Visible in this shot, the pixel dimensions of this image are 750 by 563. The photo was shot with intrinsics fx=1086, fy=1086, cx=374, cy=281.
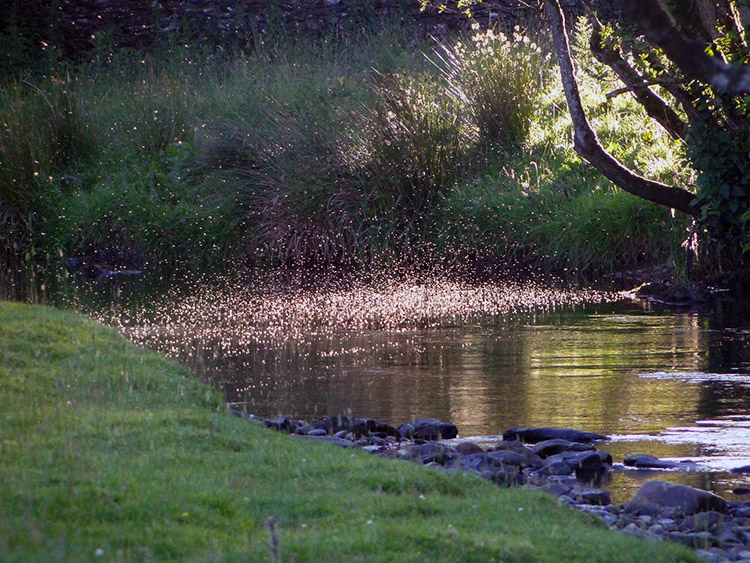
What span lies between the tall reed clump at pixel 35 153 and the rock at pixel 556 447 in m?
12.1

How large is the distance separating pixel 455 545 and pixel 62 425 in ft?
6.36

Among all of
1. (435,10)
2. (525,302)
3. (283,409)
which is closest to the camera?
(283,409)

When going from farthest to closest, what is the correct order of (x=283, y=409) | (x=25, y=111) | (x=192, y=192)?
(x=25, y=111)
(x=192, y=192)
(x=283, y=409)

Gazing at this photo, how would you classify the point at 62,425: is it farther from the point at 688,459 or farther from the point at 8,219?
the point at 8,219

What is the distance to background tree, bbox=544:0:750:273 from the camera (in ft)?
32.0

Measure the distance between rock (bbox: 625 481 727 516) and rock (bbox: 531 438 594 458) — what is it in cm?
92

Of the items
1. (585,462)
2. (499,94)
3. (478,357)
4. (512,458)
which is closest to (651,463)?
(585,462)

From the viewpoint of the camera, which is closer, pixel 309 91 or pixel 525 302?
pixel 525 302

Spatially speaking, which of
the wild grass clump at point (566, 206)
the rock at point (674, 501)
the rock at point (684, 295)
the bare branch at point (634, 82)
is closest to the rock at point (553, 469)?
the rock at point (674, 501)

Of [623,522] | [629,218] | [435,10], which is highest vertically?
[435,10]

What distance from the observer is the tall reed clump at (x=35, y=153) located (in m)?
16.5

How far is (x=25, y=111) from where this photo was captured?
1742cm

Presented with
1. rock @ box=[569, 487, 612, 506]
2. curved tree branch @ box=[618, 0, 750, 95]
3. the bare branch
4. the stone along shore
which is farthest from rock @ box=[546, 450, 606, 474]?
the bare branch

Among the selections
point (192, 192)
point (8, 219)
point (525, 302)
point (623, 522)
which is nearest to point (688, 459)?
point (623, 522)
